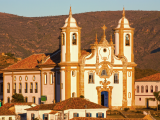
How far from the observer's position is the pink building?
93.0 meters

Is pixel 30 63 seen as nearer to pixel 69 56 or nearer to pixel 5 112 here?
pixel 69 56

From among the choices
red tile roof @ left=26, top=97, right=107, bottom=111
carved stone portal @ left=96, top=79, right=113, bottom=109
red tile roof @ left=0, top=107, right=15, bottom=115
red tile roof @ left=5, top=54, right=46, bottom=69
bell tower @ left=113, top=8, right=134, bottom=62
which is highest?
bell tower @ left=113, top=8, right=134, bottom=62

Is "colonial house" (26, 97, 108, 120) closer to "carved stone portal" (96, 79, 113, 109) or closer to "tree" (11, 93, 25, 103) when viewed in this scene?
"carved stone portal" (96, 79, 113, 109)

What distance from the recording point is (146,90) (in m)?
93.9

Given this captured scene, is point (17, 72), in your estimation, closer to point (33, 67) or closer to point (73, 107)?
point (33, 67)

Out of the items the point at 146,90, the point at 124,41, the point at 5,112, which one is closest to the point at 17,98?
the point at 124,41

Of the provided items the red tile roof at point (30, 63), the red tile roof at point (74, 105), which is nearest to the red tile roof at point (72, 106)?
the red tile roof at point (74, 105)

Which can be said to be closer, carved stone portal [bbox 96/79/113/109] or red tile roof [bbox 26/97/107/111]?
red tile roof [bbox 26/97/107/111]

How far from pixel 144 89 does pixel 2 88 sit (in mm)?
27237

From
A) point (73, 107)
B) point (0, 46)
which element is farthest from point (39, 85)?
point (0, 46)

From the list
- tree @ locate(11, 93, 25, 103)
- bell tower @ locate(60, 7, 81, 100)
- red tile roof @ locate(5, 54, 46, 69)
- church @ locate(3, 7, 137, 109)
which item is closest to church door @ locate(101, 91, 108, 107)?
church @ locate(3, 7, 137, 109)

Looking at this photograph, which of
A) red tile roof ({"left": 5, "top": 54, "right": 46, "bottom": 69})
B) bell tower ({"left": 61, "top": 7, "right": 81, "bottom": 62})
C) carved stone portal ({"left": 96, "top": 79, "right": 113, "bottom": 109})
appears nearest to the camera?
bell tower ({"left": 61, "top": 7, "right": 81, "bottom": 62})

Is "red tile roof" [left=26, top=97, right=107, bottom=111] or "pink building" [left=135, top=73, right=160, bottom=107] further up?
"pink building" [left=135, top=73, right=160, bottom=107]

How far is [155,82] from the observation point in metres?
93.3
